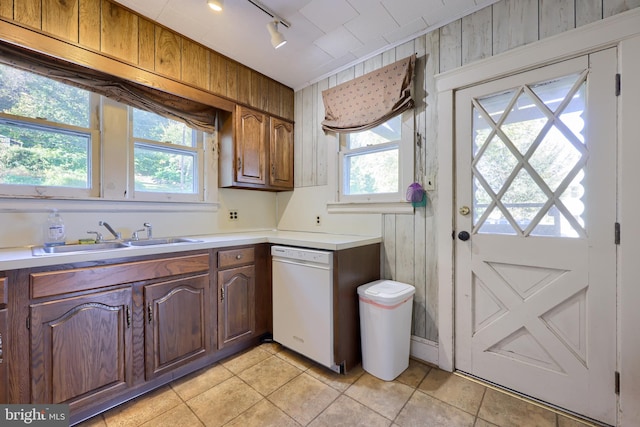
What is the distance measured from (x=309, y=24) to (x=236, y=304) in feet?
7.10

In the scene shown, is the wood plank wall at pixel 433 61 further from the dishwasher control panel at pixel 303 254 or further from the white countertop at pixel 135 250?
the dishwasher control panel at pixel 303 254

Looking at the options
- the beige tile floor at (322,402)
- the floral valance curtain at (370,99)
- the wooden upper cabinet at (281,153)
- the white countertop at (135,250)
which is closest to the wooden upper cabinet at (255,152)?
the wooden upper cabinet at (281,153)

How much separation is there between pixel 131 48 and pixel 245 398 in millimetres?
2404

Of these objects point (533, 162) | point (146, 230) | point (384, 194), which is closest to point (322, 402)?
point (384, 194)

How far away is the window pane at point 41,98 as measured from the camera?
163 cm

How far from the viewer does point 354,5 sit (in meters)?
1.75

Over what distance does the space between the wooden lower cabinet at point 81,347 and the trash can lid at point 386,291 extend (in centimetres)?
148

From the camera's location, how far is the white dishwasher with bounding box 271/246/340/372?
5.96ft

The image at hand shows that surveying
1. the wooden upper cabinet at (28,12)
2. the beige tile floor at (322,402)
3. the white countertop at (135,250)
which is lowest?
the beige tile floor at (322,402)

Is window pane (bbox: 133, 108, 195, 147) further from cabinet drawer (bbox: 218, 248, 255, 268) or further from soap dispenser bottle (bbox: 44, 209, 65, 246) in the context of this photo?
cabinet drawer (bbox: 218, 248, 255, 268)

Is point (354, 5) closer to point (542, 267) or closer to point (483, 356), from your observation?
point (542, 267)

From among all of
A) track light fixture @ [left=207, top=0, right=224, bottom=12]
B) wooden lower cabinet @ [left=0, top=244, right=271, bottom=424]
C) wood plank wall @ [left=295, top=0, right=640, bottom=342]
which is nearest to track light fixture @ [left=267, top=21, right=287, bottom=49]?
track light fixture @ [left=207, top=0, right=224, bottom=12]

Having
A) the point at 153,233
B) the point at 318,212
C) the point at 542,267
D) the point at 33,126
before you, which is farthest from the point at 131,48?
the point at 542,267

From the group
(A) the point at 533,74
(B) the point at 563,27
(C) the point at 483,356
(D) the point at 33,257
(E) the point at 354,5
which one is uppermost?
(E) the point at 354,5
